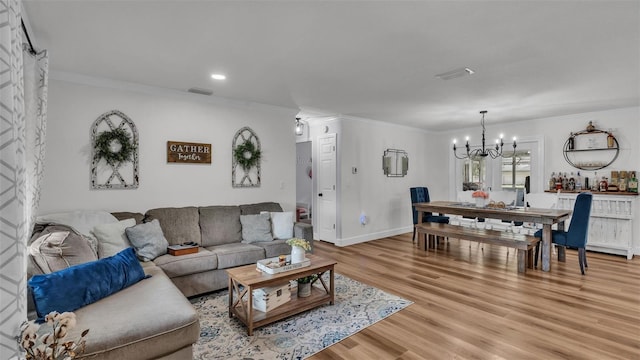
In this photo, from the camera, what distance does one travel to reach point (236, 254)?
3.53 meters

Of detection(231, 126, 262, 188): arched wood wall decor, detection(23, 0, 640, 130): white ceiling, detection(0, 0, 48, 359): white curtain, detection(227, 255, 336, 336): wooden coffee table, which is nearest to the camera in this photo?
detection(0, 0, 48, 359): white curtain

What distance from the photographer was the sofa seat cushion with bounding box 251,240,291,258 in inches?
150

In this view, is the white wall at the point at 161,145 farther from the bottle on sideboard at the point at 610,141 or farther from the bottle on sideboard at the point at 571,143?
the bottle on sideboard at the point at 610,141

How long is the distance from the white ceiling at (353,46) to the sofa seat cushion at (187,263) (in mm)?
1925

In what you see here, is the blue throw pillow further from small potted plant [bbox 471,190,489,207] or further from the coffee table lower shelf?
small potted plant [bbox 471,190,489,207]

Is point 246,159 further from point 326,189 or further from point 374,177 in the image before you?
point 374,177

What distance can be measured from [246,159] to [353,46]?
2492 millimetres

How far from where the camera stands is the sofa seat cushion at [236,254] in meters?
3.45

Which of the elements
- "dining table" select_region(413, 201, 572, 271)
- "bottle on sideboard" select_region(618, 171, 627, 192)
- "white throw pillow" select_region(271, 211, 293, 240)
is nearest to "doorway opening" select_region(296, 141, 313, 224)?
"white throw pillow" select_region(271, 211, 293, 240)

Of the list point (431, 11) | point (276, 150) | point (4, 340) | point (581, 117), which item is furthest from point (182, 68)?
point (581, 117)

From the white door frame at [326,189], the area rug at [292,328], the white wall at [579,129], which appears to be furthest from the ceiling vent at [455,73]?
the white wall at [579,129]

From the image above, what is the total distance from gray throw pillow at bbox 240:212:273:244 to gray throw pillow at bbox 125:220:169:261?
1.00 metres

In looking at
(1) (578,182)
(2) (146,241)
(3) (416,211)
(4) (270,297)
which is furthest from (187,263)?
(1) (578,182)

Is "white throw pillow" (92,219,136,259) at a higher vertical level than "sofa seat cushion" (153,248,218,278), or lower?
higher
